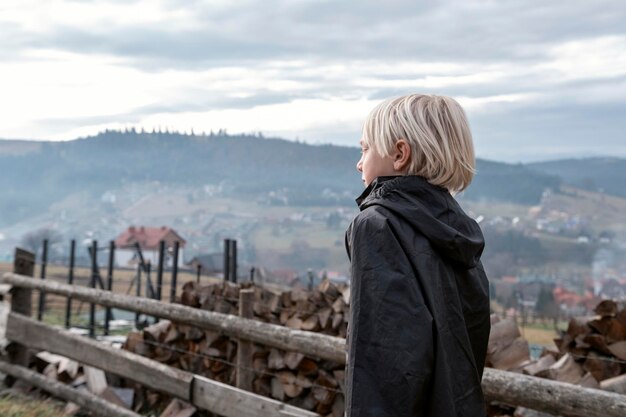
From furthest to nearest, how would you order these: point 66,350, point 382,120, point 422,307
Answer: point 66,350 < point 382,120 < point 422,307

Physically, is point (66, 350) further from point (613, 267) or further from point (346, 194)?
point (346, 194)

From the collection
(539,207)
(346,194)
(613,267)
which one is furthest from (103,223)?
(613,267)

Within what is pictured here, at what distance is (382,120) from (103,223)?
16165cm

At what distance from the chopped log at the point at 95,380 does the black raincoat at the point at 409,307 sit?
507 cm

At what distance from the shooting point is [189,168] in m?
186

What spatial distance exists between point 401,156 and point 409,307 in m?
0.40

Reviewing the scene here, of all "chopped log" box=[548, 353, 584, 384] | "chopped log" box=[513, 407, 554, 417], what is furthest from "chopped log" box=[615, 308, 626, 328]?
"chopped log" box=[513, 407, 554, 417]

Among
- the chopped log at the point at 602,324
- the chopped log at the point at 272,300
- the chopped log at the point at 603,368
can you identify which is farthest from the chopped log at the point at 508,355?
the chopped log at the point at 272,300

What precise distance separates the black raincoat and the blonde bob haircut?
5 cm

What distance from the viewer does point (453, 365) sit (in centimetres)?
227

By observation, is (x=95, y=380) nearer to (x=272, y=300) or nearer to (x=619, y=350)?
(x=272, y=300)

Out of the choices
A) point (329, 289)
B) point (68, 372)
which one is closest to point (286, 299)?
point (329, 289)

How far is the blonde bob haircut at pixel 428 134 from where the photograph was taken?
2.31 metres

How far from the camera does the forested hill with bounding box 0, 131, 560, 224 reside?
164250 millimetres
